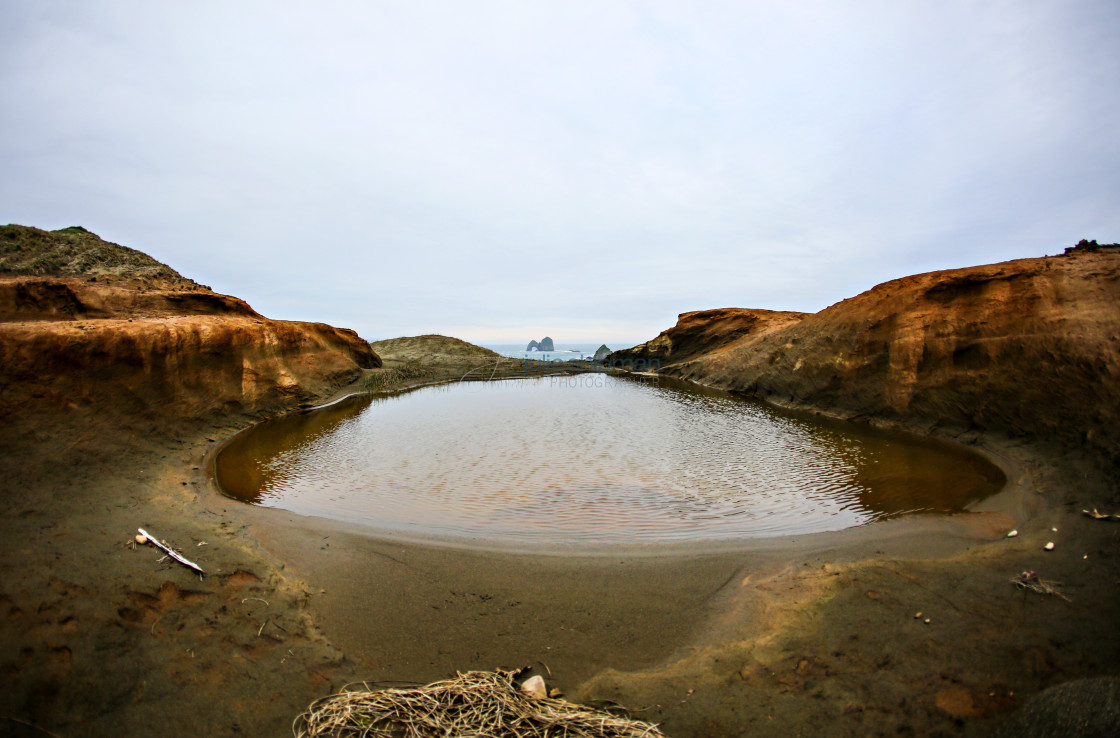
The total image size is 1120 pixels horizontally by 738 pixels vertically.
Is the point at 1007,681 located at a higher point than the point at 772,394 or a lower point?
lower

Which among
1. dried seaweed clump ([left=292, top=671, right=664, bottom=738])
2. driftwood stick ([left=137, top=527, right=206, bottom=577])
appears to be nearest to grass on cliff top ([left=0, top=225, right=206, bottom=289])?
driftwood stick ([left=137, top=527, right=206, bottom=577])

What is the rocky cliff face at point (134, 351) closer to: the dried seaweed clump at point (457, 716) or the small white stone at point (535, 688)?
the dried seaweed clump at point (457, 716)

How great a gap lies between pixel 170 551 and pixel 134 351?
7486 millimetres

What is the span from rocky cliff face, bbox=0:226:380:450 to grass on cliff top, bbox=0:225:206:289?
0.11 meters

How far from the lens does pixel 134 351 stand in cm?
972

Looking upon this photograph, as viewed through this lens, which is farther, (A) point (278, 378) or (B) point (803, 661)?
(A) point (278, 378)

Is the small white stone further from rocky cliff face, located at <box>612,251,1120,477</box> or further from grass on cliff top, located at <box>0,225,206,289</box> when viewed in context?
grass on cliff top, located at <box>0,225,206,289</box>

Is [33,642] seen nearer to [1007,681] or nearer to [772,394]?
[1007,681]

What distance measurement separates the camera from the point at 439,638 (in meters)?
3.82

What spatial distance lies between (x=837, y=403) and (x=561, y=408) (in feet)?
30.2

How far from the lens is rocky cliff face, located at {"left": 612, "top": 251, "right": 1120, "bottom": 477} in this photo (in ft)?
25.8

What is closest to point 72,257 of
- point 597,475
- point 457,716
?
point 597,475

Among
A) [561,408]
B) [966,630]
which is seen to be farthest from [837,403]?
[966,630]

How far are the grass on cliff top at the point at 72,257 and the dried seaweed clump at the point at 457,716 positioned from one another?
1594 cm
